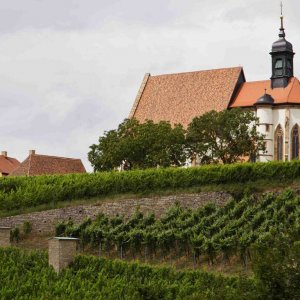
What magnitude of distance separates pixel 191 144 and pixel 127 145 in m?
3.84

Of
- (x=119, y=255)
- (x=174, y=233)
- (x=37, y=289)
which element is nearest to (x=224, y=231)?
(x=174, y=233)

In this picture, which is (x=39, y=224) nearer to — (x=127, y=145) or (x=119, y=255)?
(x=119, y=255)

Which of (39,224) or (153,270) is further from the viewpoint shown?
(39,224)

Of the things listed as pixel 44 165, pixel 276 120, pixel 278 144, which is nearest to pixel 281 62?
pixel 276 120

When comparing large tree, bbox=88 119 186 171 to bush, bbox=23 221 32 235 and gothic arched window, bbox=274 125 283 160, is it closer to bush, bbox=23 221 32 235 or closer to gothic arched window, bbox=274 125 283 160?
gothic arched window, bbox=274 125 283 160

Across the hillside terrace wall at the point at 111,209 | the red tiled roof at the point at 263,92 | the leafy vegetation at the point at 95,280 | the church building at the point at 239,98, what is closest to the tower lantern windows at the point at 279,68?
the church building at the point at 239,98

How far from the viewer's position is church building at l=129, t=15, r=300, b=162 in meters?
65.1

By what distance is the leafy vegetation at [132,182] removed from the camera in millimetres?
46750

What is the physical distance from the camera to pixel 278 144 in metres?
65.3

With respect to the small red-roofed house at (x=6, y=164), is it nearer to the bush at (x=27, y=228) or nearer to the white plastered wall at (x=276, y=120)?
the white plastered wall at (x=276, y=120)

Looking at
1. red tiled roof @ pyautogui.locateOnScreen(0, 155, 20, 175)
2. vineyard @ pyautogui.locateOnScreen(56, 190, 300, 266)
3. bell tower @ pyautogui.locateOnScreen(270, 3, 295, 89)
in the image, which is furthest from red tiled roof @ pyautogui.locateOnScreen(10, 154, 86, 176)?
vineyard @ pyautogui.locateOnScreen(56, 190, 300, 266)

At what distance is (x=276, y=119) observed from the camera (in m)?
65.4

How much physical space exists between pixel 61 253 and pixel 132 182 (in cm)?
1822

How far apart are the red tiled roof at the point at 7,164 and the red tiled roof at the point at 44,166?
1579cm
